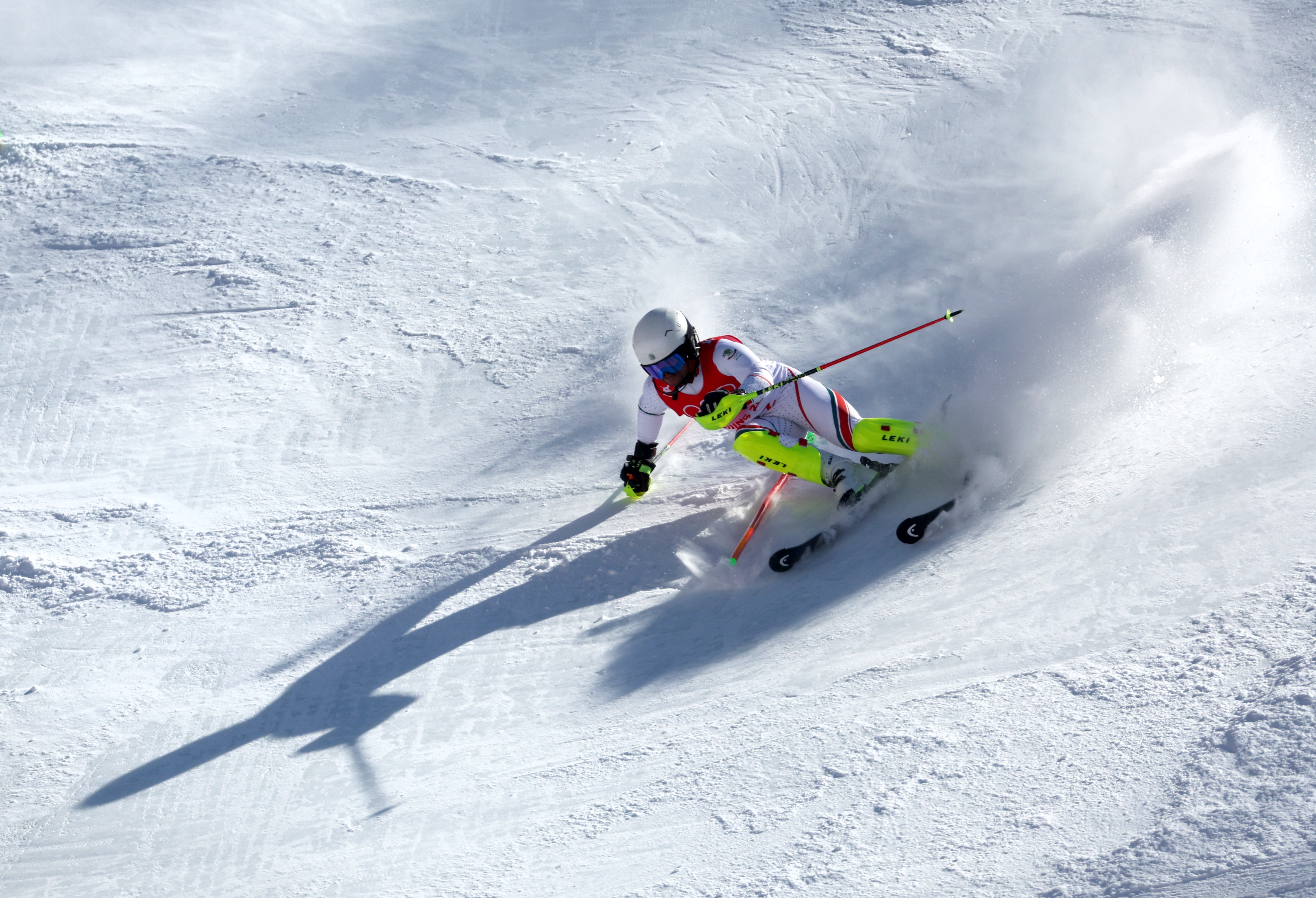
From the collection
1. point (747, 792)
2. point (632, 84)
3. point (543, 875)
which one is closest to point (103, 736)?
point (543, 875)

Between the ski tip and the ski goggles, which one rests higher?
the ski goggles

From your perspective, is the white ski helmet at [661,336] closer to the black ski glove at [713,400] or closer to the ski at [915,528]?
the black ski glove at [713,400]

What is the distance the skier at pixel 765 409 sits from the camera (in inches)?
242

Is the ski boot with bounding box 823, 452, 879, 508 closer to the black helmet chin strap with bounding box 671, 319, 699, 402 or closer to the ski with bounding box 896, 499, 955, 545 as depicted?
the ski with bounding box 896, 499, 955, 545

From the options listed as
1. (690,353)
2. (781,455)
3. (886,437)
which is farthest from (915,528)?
(690,353)

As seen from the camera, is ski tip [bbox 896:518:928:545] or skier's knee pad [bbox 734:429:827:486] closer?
ski tip [bbox 896:518:928:545]

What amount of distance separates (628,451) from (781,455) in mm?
1782

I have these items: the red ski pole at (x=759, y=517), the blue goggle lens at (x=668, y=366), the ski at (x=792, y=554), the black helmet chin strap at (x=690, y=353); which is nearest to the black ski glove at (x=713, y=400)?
the black helmet chin strap at (x=690, y=353)

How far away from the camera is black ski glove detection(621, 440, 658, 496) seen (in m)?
6.83

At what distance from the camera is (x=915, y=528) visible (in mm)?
5578

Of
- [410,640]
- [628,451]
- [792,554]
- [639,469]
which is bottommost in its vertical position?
[410,640]

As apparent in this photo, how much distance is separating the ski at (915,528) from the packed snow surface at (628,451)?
104 millimetres

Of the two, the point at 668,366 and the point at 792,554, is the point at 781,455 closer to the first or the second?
the point at 792,554

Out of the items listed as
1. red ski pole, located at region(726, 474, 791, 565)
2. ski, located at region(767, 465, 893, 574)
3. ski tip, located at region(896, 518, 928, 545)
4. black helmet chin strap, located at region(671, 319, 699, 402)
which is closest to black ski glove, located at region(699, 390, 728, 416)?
black helmet chin strap, located at region(671, 319, 699, 402)
